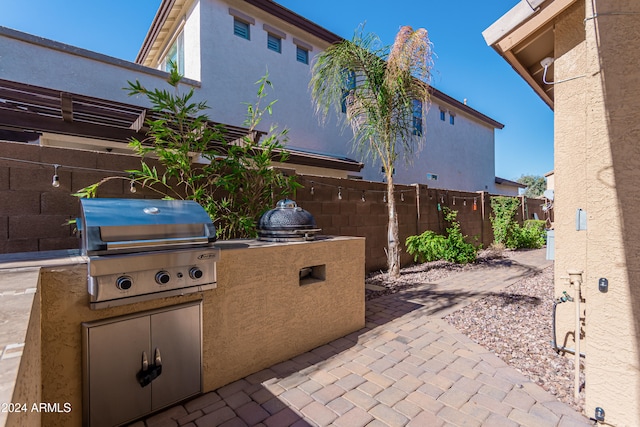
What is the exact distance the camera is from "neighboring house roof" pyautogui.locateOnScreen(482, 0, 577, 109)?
325 centimetres

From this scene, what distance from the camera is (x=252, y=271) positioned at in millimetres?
3064

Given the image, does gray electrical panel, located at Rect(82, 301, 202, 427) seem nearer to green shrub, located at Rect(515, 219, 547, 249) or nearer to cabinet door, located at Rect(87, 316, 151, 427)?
cabinet door, located at Rect(87, 316, 151, 427)

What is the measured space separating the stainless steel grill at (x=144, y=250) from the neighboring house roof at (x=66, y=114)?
8.33 ft

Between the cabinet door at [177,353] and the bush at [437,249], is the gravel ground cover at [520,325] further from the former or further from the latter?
the cabinet door at [177,353]

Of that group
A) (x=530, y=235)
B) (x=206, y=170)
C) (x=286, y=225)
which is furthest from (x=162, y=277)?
(x=530, y=235)

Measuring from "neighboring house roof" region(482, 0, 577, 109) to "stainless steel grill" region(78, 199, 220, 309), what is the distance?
3972 mm

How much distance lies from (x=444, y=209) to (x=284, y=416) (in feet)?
27.8

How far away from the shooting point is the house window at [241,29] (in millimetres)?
9203

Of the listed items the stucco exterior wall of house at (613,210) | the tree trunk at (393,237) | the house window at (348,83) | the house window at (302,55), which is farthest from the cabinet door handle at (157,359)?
the house window at (302,55)

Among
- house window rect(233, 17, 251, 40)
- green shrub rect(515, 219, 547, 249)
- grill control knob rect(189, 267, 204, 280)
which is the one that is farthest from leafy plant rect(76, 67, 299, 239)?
green shrub rect(515, 219, 547, 249)

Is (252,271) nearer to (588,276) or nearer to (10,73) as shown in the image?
(588,276)

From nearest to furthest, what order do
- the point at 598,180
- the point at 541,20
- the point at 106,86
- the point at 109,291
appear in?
the point at 109,291 → the point at 598,180 → the point at 541,20 → the point at 106,86

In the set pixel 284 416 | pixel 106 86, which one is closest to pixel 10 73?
pixel 106 86

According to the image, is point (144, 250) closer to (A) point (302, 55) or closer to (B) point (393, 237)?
(B) point (393, 237)
